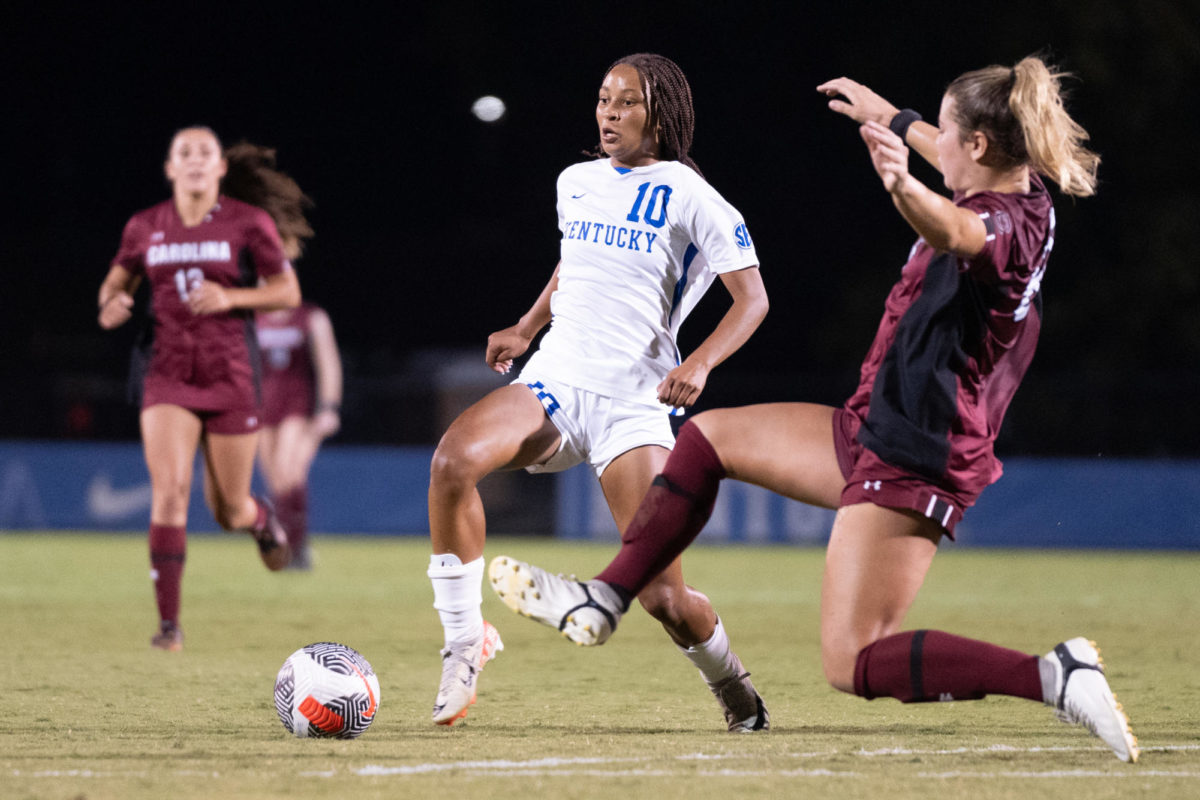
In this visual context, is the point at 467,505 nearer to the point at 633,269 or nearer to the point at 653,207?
the point at 633,269

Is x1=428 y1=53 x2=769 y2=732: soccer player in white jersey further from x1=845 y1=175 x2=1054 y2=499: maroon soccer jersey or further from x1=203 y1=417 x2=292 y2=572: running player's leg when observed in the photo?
x1=203 y1=417 x2=292 y2=572: running player's leg

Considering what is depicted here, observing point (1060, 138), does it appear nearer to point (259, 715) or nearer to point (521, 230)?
point (259, 715)

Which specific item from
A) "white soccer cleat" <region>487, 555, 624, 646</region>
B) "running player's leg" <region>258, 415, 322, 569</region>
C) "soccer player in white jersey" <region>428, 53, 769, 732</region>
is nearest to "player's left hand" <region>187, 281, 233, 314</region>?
"soccer player in white jersey" <region>428, 53, 769, 732</region>

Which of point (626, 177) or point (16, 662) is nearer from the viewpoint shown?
point (626, 177)

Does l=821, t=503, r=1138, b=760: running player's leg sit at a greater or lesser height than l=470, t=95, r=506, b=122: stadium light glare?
greater

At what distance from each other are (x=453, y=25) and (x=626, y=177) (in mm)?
23365

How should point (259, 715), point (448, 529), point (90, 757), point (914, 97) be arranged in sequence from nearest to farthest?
1. point (90, 757)
2. point (448, 529)
3. point (259, 715)
4. point (914, 97)

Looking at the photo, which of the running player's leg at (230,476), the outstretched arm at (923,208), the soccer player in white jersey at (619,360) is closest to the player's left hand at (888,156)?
the outstretched arm at (923,208)

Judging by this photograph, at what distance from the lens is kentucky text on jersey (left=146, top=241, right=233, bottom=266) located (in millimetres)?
7980

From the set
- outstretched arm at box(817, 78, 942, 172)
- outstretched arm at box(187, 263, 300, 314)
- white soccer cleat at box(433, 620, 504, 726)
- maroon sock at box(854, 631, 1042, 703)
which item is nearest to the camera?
maroon sock at box(854, 631, 1042, 703)

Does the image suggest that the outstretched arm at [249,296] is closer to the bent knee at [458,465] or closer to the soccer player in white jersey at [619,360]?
the soccer player in white jersey at [619,360]

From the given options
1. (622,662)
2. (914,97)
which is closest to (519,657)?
(622,662)

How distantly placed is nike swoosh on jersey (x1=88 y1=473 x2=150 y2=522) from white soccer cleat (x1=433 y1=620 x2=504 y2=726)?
14414mm

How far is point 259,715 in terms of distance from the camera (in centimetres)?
557
